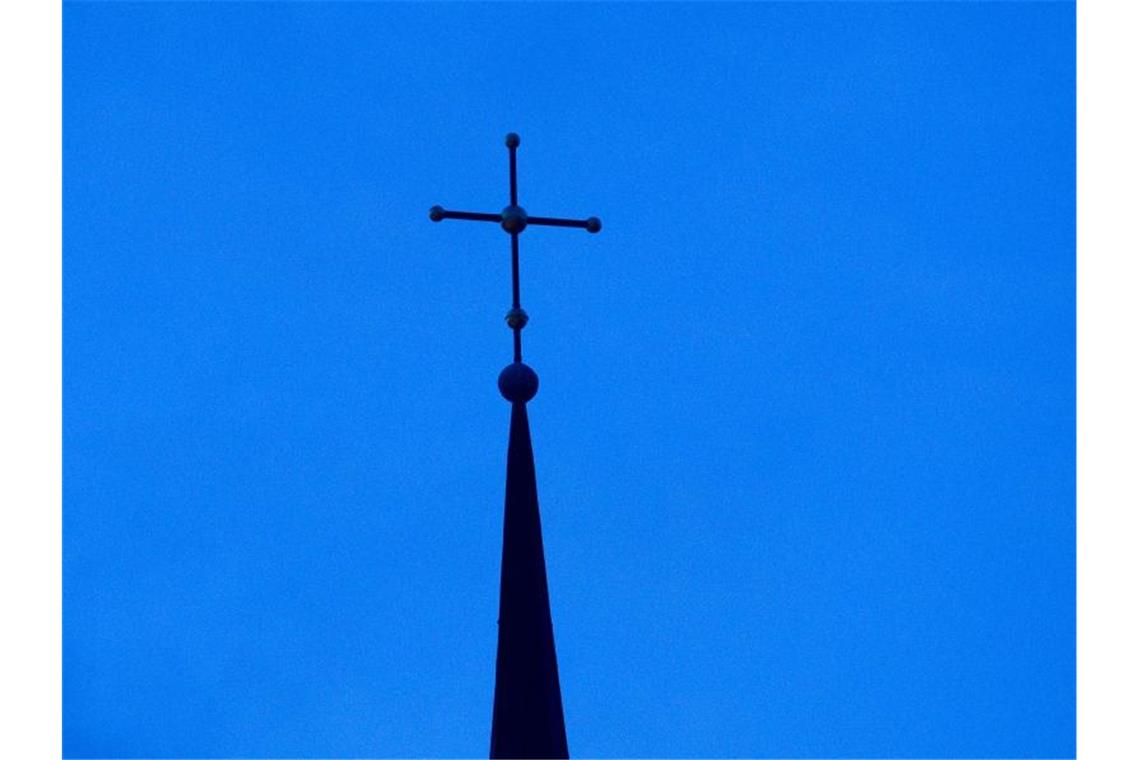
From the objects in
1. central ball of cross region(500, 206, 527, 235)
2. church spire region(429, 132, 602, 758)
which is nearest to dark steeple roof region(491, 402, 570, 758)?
church spire region(429, 132, 602, 758)

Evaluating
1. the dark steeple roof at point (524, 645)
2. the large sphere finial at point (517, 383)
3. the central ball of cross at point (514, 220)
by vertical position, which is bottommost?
the dark steeple roof at point (524, 645)

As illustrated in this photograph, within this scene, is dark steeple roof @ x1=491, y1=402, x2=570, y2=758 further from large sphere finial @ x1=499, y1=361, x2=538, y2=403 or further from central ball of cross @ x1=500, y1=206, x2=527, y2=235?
central ball of cross @ x1=500, y1=206, x2=527, y2=235

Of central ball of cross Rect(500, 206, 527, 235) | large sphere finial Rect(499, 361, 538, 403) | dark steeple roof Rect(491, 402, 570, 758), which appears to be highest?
central ball of cross Rect(500, 206, 527, 235)

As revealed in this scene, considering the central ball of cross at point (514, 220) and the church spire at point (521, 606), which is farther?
the central ball of cross at point (514, 220)

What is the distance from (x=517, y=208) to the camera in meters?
26.6

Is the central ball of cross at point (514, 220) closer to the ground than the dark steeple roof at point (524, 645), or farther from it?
farther from it

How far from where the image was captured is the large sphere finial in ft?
85.3

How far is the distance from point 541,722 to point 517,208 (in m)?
7.64

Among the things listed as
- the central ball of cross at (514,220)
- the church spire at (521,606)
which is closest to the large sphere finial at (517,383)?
the church spire at (521,606)

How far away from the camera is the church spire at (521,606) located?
22922mm

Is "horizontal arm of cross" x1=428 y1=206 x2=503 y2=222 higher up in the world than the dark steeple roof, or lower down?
higher up

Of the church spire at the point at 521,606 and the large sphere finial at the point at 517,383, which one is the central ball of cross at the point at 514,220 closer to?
the church spire at the point at 521,606
